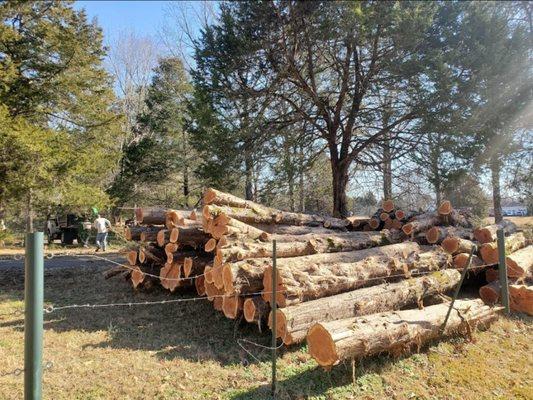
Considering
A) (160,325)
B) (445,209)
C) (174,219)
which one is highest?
(445,209)

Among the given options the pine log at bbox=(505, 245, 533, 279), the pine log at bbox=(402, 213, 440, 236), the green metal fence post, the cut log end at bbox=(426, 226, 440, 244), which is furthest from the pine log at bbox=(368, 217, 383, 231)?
the green metal fence post

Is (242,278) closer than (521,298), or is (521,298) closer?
(242,278)

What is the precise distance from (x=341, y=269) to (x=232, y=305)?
5.41 feet

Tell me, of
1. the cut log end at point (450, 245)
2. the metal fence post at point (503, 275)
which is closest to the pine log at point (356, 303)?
the metal fence post at point (503, 275)

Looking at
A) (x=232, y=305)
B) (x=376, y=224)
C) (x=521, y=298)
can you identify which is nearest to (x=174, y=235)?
(x=232, y=305)

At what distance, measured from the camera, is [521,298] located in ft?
23.8

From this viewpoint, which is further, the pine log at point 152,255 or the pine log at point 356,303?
the pine log at point 152,255

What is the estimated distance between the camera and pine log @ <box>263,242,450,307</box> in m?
5.47

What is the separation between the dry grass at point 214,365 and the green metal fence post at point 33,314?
4.07 feet

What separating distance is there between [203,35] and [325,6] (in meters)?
4.16

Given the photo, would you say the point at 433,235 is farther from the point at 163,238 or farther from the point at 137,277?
the point at 137,277

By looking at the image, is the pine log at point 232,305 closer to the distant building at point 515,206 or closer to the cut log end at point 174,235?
the cut log end at point 174,235

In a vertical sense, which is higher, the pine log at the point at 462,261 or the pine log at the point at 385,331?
the pine log at the point at 462,261

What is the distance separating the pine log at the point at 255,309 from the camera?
18.2ft
